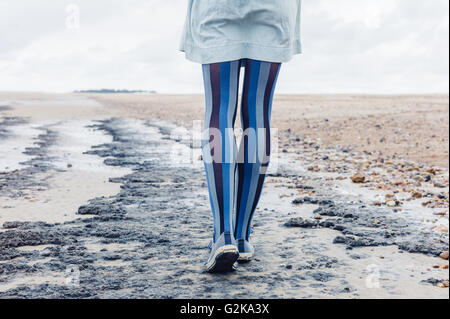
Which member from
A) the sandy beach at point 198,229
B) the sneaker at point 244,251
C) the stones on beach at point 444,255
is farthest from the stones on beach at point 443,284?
the sneaker at point 244,251

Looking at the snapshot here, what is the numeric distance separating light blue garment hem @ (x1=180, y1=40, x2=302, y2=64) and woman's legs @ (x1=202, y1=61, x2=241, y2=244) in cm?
6

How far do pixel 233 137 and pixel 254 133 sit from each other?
16 cm

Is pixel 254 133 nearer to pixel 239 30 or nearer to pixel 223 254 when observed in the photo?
pixel 239 30

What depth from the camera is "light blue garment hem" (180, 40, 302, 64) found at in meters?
2.16

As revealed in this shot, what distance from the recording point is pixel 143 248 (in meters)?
2.71

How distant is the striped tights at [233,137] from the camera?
2.26 meters

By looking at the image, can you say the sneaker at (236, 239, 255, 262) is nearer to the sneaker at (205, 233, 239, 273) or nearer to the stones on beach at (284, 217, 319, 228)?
the sneaker at (205, 233, 239, 273)

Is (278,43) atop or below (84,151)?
atop

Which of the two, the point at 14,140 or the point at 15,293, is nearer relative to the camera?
the point at 15,293

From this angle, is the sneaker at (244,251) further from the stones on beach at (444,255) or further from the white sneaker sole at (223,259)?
the stones on beach at (444,255)
